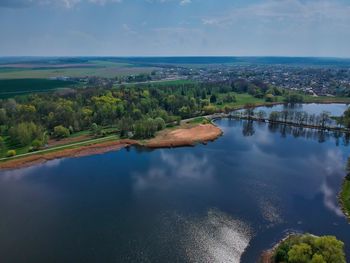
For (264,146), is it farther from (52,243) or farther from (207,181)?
(52,243)

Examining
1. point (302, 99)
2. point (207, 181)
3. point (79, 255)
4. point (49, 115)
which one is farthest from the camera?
point (302, 99)

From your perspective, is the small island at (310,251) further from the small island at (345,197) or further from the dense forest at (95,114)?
the dense forest at (95,114)

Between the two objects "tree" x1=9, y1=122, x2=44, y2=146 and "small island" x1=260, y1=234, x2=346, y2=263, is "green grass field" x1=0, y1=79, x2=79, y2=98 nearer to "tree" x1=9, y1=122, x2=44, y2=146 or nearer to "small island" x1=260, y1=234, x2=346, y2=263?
"tree" x1=9, y1=122, x2=44, y2=146

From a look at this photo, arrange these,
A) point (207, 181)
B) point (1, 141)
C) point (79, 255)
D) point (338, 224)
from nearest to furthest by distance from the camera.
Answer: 1. point (79, 255)
2. point (338, 224)
3. point (207, 181)
4. point (1, 141)

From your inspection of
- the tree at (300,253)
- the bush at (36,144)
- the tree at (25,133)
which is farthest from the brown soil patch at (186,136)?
the tree at (300,253)

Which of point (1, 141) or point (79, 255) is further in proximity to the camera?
point (1, 141)

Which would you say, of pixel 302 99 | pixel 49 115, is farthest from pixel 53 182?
pixel 302 99

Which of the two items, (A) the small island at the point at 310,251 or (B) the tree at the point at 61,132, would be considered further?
(B) the tree at the point at 61,132

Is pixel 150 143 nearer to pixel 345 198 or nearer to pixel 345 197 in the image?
pixel 345 197
